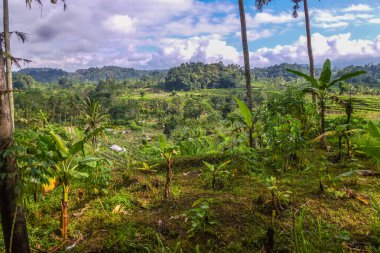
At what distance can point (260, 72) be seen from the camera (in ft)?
600

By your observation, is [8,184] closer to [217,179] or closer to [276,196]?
[276,196]

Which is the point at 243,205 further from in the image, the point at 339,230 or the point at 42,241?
the point at 42,241

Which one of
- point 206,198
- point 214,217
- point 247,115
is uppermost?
point 247,115

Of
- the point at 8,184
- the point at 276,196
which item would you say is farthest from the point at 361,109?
the point at 8,184

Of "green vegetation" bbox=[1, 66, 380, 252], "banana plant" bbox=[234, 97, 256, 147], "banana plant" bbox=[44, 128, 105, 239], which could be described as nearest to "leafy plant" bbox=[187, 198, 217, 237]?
"green vegetation" bbox=[1, 66, 380, 252]

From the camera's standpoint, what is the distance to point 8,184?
2.13 m

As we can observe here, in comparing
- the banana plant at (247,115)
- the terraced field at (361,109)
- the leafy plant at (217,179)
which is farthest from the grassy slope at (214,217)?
the terraced field at (361,109)

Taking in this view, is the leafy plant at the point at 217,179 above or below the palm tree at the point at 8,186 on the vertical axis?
below

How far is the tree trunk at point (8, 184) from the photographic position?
2.10 metres

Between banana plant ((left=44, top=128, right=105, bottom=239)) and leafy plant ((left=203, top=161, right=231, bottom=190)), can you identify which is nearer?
banana plant ((left=44, top=128, right=105, bottom=239))

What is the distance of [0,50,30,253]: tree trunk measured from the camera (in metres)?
2.10

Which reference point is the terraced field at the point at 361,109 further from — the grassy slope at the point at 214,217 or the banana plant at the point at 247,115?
the grassy slope at the point at 214,217

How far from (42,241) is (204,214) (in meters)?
1.63

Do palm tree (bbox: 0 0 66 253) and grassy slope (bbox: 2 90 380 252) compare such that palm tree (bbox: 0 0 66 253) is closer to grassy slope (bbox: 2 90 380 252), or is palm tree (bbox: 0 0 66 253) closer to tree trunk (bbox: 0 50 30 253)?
tree trunk (bbox: 0 50 30 253)
